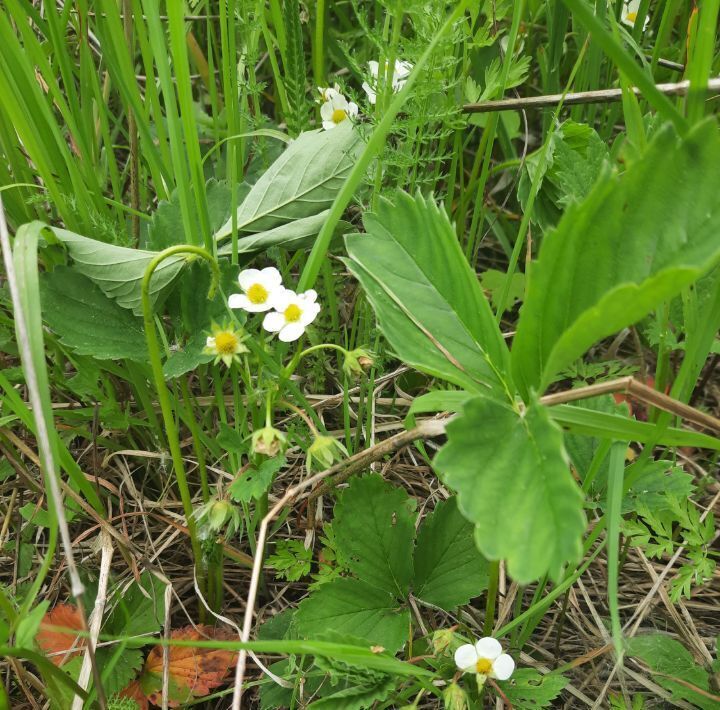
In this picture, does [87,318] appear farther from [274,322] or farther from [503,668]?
[503,668]

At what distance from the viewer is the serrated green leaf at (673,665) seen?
1.26m

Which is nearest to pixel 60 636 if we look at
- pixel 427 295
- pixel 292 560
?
pixel 292 560

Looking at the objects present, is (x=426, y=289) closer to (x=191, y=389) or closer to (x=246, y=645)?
(x=246, y=645)

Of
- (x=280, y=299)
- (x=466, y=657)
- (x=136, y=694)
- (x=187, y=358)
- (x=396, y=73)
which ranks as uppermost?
(x=396, y=73)

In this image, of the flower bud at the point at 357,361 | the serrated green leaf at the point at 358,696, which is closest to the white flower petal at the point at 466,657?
the serrated green leaf at the point at 358,696

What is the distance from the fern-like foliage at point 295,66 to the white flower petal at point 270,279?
387 mm

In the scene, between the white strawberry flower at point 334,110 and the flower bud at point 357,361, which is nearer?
the flower bud at point 357,361

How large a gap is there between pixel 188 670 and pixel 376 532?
0.42m

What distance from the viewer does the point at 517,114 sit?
6.86 feet

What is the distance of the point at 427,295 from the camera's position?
1.10 m

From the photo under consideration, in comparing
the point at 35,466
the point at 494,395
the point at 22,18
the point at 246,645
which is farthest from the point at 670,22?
the point at 35,466

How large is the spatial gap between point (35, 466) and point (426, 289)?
3.53 feet

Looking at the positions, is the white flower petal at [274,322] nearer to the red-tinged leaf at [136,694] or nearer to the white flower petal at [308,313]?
the white flower petal at [308,313]

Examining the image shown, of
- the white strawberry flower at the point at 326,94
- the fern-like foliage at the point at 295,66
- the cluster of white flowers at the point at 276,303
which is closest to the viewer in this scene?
the cluster of white flowers at the point at 276,303
